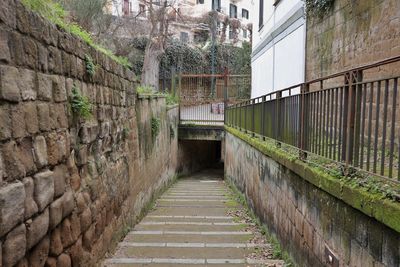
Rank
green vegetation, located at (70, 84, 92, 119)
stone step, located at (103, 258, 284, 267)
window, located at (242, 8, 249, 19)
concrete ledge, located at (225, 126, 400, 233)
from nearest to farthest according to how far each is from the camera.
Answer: concrete ledge, located at (225, 126, 400, 233) < green vegetation, located at (70, 84, 92, 119) < stone step, located at (103, 258, 284, 267) < window, located at (242, 8, 249, 19)

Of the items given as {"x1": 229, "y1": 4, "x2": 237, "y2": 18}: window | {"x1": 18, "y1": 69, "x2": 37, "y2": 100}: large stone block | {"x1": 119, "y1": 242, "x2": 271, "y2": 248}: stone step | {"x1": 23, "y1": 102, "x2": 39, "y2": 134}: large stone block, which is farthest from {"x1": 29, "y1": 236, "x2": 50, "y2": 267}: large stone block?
{"x1": 229, "y1": 4, "x2": 237, "y2": 18}: window

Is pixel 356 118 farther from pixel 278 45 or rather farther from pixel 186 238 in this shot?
pixel 278 45

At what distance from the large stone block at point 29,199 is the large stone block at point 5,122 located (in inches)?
16.6

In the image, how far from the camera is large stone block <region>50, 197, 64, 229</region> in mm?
3377

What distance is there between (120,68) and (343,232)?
4.55 meters

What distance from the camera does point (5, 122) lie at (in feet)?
8.49

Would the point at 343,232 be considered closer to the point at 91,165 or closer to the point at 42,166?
the point at 42,166

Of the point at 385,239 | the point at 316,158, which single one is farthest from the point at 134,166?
the point at 385,239

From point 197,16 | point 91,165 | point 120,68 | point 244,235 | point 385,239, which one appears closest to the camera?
point 385,239

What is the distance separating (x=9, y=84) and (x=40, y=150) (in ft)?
2.33

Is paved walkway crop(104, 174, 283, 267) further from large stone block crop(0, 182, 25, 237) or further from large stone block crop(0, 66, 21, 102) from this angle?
large stone block crop(0, 66, 21, 102)

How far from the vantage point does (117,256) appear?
5688 millimetres

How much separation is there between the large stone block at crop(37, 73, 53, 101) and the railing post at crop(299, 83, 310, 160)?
2969 mm

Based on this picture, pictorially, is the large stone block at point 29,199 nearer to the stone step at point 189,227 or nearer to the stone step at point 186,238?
the stone step at point 186,238
